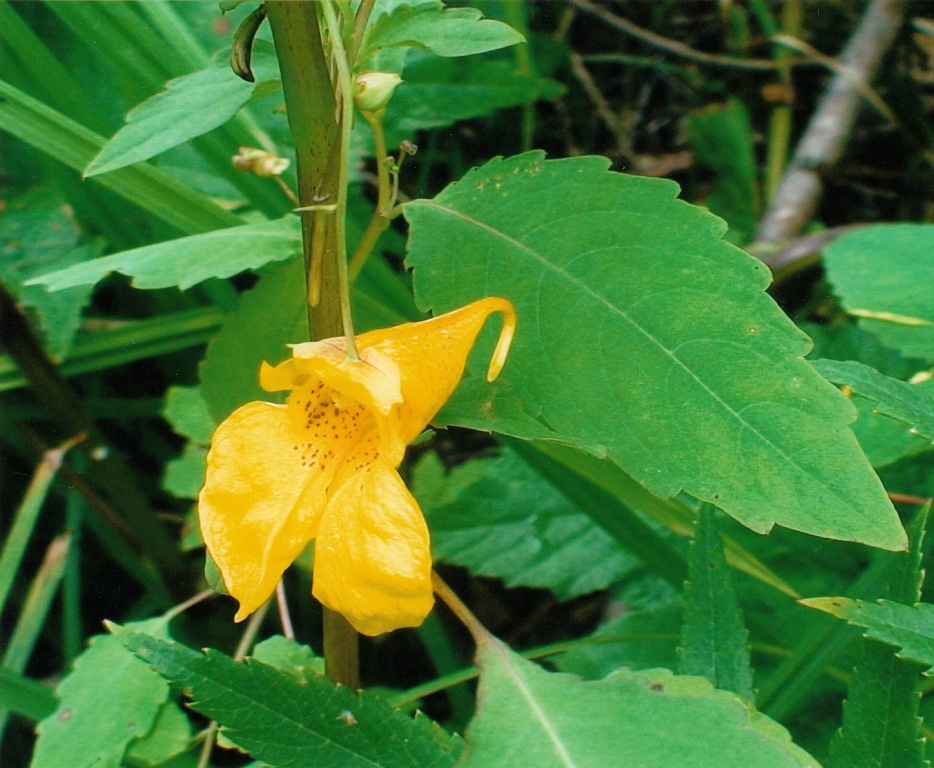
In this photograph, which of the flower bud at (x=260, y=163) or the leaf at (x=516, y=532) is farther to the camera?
the leaf at (x=516, y=532)

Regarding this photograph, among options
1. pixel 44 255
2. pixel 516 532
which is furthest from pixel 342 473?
pixel 44 255

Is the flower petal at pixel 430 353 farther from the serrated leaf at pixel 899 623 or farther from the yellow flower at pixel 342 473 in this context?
the serrated leaf at pixel 899 623

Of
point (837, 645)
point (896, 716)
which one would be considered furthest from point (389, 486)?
point (837, 645)

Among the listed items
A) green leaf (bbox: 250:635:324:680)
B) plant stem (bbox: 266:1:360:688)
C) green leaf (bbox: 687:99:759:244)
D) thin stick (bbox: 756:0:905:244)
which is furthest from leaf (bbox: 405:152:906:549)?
green leaf (bbox: 687:99:759:244)

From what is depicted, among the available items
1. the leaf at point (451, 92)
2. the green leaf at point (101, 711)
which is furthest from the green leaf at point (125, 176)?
the leaf at point (451, 92)

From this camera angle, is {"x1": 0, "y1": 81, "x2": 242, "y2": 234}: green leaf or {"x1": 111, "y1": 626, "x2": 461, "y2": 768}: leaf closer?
{"x1": 111, "y1": 626, "x2": 461, "y2": 768}: leaf

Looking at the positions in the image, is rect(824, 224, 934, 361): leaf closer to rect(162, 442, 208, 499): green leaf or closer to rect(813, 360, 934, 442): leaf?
rect(813, 360, 934, 442): leaf

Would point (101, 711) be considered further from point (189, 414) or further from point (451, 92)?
point (451, 92)
